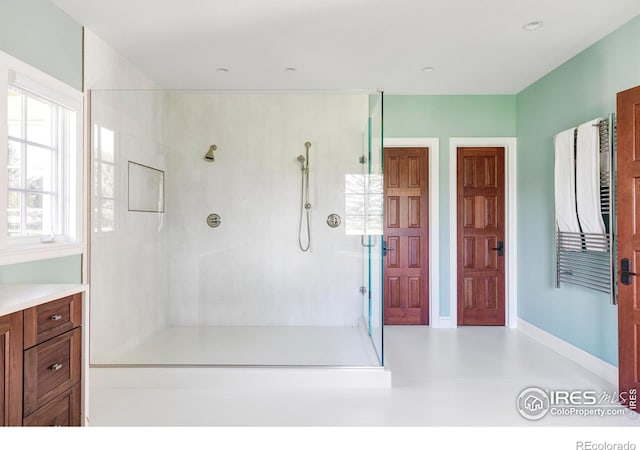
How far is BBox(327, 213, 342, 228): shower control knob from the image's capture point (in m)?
3.18

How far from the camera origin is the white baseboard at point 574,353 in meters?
2.92

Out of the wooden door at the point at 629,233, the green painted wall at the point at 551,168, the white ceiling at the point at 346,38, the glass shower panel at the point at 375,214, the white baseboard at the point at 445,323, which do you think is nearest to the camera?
the wooden door at the point at 629,233

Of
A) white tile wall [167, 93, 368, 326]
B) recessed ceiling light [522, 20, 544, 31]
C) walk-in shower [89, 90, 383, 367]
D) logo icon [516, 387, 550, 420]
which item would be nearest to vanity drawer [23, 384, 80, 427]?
walk-in shower [89, 90, 383, 367]

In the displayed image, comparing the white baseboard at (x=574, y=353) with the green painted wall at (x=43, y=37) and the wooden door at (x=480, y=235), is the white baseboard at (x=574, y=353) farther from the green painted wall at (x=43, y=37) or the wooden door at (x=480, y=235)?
the green painted wall at (x=43, y=37)

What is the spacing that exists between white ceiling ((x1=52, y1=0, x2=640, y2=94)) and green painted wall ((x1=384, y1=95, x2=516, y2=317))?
399 mm

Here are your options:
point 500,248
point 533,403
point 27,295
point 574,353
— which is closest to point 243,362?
point 27,295

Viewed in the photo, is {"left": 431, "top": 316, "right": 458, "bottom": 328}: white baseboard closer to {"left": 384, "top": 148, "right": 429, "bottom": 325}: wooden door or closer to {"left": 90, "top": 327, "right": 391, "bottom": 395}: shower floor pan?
{"left": 384, "top": 148, "right": 429, "bottom": 325}: wooden door

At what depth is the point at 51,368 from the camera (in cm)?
173

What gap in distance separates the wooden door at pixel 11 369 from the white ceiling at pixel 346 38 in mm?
2066

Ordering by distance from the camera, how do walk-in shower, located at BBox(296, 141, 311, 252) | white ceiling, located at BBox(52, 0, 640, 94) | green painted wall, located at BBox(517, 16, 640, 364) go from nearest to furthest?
white ceiling, located at BBox(52, 0, 640, 94) → green painted wall, located at BBox(517, 16, 640, 364) → walk-in shower, located at BBox(296, 141, 311, 252)

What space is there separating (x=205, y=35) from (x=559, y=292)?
12.1 ft

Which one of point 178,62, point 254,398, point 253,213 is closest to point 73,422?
point 254,398

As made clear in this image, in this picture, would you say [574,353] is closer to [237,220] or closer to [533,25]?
[533,25]

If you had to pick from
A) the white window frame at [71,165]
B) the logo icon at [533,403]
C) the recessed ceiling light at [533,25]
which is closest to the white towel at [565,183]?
the recessed ceiling light at [533,25]
